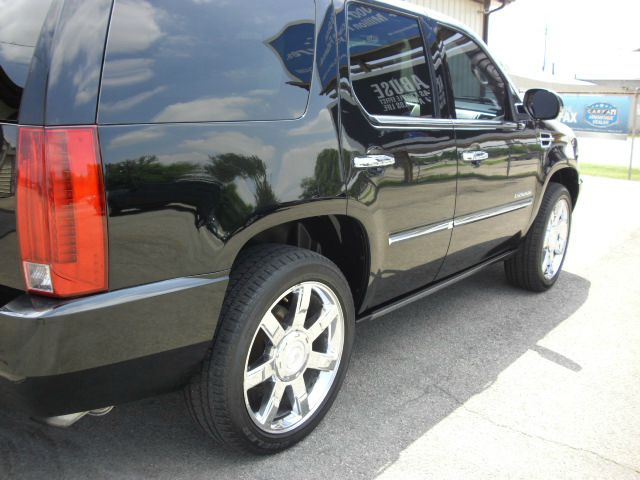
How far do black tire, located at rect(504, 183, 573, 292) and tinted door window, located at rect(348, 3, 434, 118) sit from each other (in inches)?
65.2

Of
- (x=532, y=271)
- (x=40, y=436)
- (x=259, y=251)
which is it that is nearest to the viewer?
(x=259, y=251)

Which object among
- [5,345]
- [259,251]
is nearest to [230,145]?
[259,251]

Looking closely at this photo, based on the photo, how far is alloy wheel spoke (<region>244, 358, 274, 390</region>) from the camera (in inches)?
92.2

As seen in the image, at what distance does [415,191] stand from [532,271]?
1.94m

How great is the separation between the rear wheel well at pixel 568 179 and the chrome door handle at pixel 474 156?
1.45 meters

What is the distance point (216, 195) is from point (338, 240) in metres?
0.88

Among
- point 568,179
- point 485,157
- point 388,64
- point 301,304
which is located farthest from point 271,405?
point 568,179

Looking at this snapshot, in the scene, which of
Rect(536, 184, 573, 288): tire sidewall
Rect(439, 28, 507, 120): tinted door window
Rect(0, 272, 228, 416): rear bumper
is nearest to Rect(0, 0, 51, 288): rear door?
Rect(0, 272, 228, 416): rear bumper

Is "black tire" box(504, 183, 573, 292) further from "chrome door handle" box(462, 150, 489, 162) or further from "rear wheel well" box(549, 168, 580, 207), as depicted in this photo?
"chrome door handle" box(462, 150, 489, 162)

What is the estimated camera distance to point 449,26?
3496mm

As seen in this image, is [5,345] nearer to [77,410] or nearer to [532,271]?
[77,410]

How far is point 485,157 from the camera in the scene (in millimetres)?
3482

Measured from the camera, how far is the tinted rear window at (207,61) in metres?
1.86

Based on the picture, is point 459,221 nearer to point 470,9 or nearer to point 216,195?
point 216,195
